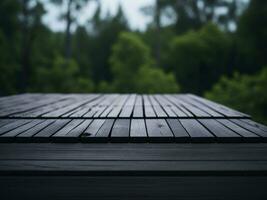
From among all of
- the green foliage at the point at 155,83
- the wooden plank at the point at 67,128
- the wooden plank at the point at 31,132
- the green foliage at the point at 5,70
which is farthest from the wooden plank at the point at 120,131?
the green foliage at the point at 155,83

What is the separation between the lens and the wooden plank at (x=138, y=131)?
2.23m

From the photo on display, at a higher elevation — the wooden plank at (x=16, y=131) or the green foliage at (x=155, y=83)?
the wooden plank at (x=16, y=131)

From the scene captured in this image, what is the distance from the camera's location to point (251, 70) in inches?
1064

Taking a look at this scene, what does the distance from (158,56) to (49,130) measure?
25.5 m

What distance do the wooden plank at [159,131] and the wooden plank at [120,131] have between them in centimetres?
18

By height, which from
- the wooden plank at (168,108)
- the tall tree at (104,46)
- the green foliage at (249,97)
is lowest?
the green foliage at (249,97)

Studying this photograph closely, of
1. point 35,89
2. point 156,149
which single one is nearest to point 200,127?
point 156,149

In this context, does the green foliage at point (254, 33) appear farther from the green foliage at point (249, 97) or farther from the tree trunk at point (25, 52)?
the tree trunk at point (25, 52)

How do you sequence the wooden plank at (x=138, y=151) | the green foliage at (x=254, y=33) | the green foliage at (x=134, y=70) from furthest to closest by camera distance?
the green foliage at (x=254, y=33) < the green foliage at (x=134, y=70) < the wooden plank at (x=138, y=151)

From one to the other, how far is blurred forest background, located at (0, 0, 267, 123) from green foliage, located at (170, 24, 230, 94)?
9 centimetres

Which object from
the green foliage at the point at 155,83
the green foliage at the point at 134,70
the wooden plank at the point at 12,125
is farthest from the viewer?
the green foliage at the point at 134,70

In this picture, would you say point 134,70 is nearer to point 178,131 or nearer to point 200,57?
point 200,57
